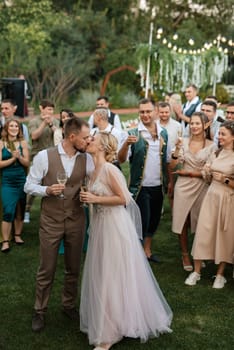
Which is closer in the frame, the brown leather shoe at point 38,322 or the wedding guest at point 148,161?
the brown leather shoe at point 38,322

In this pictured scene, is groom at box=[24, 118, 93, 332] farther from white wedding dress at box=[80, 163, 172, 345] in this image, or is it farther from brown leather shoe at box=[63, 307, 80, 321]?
brown leather shoe at box=[63, 307, 80, 321]

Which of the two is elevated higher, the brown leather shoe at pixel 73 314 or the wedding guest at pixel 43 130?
the wedding guest at pixel 43 130

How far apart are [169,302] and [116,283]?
1.17m

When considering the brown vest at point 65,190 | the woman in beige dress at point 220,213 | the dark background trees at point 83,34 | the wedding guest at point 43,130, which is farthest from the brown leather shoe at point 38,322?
the dark background trees at point 83,34

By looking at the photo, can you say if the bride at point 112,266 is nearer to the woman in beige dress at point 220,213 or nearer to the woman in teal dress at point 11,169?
the woman in beige dress at point 220,213

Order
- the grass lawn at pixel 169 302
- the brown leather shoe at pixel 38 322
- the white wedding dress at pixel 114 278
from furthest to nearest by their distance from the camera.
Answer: the brown leather shoe at pixel 38 322, the grass lawn at pixel 169 302, the white wedding dress at pixel 114 278

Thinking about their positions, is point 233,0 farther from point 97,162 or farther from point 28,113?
point 97,162

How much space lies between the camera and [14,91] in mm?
18188

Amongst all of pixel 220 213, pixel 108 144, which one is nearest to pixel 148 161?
pixel 220 213

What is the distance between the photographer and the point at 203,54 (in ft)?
45.2

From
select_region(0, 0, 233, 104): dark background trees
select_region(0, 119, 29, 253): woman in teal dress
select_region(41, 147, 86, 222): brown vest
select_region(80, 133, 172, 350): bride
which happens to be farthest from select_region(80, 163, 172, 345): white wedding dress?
select_region(0, 0, 233, 104): dark background trees

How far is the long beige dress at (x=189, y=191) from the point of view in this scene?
5.45 metres

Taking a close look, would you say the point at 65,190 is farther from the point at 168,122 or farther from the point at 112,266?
the point at 168,122

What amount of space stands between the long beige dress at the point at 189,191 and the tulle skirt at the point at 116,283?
5.11 feet
